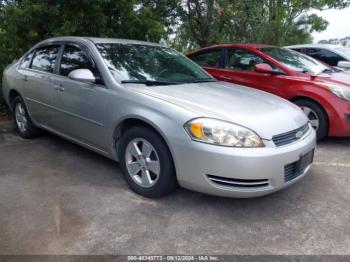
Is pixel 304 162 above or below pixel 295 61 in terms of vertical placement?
below

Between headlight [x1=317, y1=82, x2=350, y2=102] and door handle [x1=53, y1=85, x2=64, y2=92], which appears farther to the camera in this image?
headlight [x1=317, y1=82, x2=350, y2=102]

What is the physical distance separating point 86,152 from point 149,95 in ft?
5.82

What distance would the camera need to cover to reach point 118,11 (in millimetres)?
7164

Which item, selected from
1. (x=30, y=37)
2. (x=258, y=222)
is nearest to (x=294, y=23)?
(x=30, y=37)

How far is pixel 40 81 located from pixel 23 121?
38.2 inches

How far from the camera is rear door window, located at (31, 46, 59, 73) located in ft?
14.8

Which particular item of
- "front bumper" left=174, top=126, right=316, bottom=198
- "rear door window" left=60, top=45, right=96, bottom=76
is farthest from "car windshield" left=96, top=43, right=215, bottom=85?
"front bumper" left=174, top=126, right=316, bottom=198

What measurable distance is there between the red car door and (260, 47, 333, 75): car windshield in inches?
8.7

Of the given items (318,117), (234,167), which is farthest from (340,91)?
(234,167)

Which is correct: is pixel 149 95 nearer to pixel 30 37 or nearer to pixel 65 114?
pixel 65 114

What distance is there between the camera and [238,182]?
290 centimetres

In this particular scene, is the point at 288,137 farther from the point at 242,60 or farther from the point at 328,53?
the point at 328,53

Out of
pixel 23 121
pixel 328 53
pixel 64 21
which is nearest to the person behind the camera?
pixel 23 121

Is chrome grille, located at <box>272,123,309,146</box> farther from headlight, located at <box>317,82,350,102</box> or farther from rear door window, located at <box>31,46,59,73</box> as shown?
rear door window, located at <box>31,46,59,73</box>
